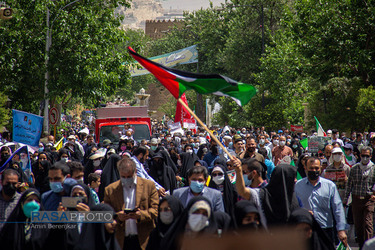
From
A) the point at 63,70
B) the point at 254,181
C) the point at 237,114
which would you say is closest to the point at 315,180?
the point at 254,181

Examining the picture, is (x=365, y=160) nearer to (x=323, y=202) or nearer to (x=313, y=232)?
(x=323, y=202)

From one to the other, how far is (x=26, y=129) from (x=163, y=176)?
248 inches

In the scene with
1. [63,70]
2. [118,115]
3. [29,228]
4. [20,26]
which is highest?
[20,26]

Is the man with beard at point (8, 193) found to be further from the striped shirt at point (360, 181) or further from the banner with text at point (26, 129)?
the banner with text at point (26, 129)

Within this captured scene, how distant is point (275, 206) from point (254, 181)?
1.82 feet

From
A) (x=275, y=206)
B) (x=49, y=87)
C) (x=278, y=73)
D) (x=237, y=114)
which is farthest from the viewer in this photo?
(x=237, y=114)

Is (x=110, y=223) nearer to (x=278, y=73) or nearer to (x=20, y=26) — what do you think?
(x=20, y=26)

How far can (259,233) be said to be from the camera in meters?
5.15

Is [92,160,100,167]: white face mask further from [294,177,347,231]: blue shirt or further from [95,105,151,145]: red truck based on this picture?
[95,105,151,145]: red truck

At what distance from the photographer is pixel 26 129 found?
15242 millimetres

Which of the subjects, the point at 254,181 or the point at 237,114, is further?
the point at 237,114

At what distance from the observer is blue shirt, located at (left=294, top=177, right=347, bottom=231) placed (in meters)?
7.38

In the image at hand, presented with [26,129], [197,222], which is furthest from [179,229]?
[26,129]

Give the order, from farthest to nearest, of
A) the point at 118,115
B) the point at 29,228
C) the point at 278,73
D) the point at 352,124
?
the point at 278,73 → the point at 352,124 → the point at 118,115 → the point at 29,228
